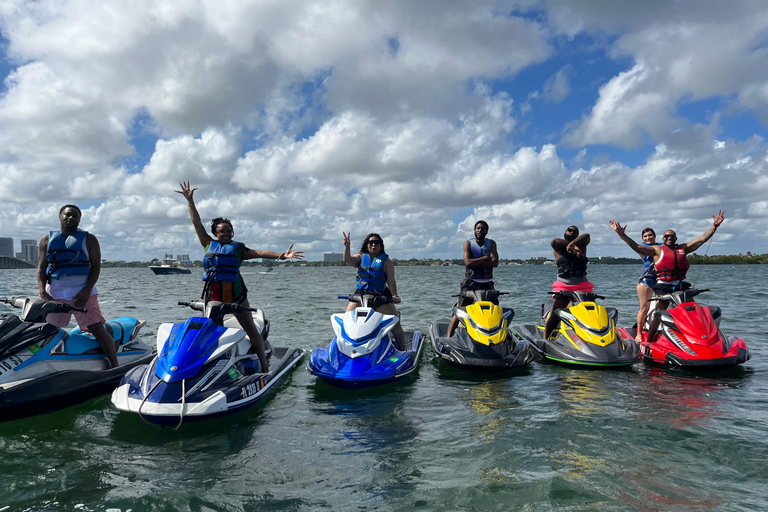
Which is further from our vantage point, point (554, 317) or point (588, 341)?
point (554, 317)

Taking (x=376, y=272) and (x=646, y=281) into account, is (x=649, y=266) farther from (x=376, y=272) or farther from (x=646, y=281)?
(x=376, y=272)

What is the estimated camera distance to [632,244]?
26.8 feet

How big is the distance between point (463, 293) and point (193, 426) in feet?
15.3

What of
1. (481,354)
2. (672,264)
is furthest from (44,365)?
(672,264)

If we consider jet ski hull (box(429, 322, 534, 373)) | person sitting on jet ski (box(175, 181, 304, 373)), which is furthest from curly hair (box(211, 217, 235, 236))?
jet ski hull (box(429, 322, 534, 373))

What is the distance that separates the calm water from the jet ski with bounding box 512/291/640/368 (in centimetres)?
54

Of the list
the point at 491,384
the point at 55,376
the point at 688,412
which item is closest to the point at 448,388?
the point at 491,384

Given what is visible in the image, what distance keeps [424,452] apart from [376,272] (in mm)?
3563

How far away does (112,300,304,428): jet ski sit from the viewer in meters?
4.39

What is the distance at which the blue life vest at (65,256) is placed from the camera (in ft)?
18.2

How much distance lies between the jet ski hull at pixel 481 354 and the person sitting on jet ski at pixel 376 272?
845mm

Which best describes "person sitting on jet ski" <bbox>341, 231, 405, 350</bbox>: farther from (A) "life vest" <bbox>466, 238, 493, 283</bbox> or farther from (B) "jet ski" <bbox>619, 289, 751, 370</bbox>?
(B) "jet ski" <bbox>619, 289, 751, 370</bbox>

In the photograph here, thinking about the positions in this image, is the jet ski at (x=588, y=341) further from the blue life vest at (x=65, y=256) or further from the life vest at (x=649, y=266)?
the blue life vest at (x=65, y=256)

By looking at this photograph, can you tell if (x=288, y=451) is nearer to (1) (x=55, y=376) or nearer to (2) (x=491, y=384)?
(1) (x=55, y=376)
